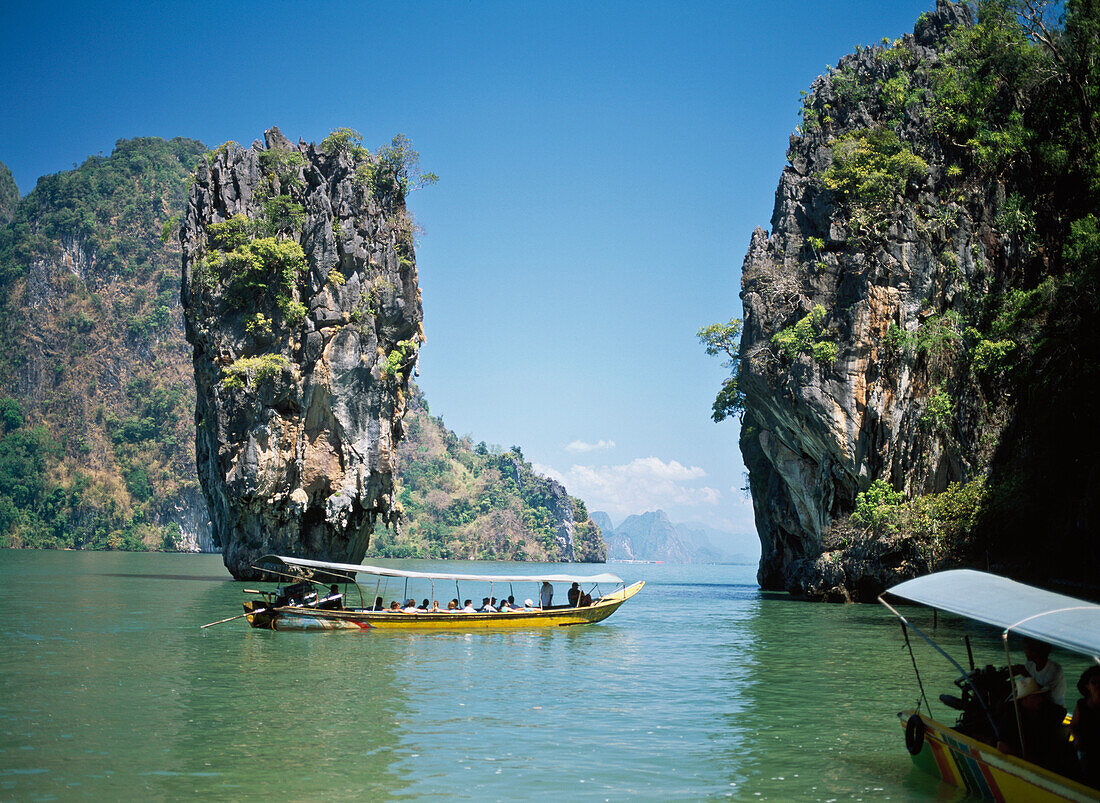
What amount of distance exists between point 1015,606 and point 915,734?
2181 millimetres

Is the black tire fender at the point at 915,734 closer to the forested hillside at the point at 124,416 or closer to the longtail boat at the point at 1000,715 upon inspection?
the longtail boat at the point at 1000,715

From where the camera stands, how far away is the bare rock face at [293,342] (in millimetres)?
37750

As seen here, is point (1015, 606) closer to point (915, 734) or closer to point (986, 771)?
point (986, 771)

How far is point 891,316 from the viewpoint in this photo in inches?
1257

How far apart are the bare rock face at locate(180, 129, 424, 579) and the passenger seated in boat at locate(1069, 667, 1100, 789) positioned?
3383 cm

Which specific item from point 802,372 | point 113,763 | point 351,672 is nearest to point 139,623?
point 351,672

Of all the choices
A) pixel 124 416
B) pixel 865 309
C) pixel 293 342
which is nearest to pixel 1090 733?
pixel 865 309

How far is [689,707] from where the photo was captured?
1363 centimetres

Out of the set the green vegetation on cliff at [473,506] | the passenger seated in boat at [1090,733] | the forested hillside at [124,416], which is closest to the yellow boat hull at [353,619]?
the passenger seated in boat at [1090,733]

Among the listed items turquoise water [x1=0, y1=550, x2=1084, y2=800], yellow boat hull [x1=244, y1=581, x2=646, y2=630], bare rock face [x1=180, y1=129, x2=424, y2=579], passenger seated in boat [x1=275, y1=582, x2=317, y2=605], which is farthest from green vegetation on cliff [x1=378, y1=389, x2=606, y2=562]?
turquoise water [x1=0, y1=550, x2=1084, y2=800]

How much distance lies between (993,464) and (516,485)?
117 m

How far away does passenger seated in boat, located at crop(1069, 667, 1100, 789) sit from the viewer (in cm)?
757

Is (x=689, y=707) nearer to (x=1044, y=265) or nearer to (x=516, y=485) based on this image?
(x=1044, y=265)

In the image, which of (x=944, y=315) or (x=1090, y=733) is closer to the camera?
(x=1090, y=733)
